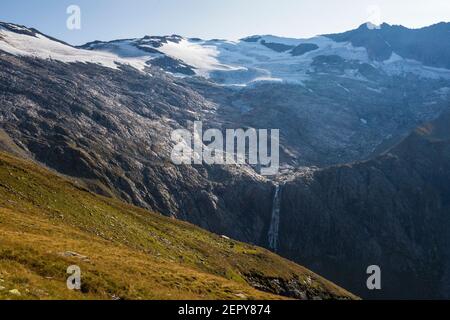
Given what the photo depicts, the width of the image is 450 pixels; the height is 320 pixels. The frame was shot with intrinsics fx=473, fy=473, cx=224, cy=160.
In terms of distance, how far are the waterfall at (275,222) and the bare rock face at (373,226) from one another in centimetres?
217

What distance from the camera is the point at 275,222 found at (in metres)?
176

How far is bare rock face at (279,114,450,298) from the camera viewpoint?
16050 centimetres

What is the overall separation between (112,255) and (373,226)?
154 m

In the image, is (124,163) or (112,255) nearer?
(112,255)

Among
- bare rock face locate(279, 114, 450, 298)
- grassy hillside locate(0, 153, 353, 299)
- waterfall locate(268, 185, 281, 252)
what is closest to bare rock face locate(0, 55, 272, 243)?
waterfall locate(268, 185, 281, 252)

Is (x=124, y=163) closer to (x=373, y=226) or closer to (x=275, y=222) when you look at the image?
(x=275, y=222)

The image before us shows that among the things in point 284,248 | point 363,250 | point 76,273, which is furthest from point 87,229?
point 363,250

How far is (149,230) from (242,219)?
105m

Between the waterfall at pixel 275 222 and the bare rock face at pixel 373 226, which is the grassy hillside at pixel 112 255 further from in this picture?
the bare rock face at pixel 373 226

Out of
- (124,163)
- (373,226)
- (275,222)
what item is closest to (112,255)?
(124,163)

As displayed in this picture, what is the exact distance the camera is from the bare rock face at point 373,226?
16050 centimetres

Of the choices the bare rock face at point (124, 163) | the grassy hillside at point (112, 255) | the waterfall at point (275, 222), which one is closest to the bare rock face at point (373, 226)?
the waterfall at point (275, 222)
